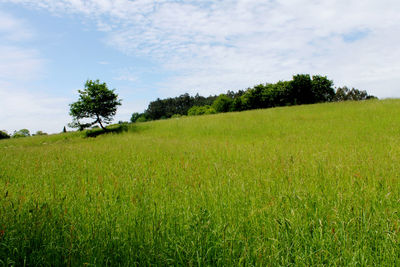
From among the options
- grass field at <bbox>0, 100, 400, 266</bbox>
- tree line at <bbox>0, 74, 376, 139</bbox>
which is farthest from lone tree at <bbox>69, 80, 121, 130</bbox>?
grass field at <bbox>0, 100, 400, 266</bbox>

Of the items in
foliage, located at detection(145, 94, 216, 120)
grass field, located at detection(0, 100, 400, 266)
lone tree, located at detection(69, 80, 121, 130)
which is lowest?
grass field, located at detection(0, 100, 400, 266)

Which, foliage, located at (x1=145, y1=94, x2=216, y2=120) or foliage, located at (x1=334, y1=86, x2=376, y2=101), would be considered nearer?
foliage, located at (x1=334, y1=86, x2=376, y2=101)

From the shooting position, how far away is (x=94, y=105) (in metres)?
25.2

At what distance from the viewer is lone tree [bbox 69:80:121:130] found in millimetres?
25469

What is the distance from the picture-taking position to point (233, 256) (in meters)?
1.97

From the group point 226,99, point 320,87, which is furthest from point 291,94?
point 226,99

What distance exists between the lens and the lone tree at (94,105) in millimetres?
25469

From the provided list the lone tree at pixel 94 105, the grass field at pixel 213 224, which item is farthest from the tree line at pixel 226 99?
the grass field at pixel 213 224

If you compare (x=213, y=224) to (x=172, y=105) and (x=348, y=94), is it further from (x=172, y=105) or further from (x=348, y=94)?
(x=172, y=105)

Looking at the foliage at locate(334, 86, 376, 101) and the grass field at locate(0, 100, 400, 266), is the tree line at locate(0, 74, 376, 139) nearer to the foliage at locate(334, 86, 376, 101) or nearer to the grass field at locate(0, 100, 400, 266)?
the foliage at locate(334, 86, 376, 101)

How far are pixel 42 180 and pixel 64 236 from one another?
9.84ft

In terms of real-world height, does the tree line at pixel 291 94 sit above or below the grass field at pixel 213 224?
above

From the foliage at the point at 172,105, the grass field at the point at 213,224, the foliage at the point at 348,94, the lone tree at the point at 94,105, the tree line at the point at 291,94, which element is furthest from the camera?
the foliage at the point at 172,105

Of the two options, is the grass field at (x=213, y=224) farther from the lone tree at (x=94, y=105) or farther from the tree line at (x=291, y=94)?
the tree line at (x=291, y=94)
